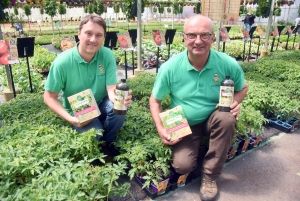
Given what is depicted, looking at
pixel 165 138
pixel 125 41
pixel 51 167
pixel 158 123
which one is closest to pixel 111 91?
pixel 158 123

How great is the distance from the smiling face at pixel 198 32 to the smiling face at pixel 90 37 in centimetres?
79

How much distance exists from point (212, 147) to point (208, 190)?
39 cm

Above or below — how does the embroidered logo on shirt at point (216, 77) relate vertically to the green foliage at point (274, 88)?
above

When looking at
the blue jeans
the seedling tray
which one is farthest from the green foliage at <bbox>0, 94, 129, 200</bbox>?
the seedling tray

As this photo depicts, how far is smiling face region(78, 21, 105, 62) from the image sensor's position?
7.91 feet

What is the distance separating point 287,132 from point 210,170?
1.83 metres

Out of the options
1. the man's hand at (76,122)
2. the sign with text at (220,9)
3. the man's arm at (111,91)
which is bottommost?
the man's hand at (76,122)

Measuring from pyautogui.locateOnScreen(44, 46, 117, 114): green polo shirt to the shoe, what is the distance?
1.30 m

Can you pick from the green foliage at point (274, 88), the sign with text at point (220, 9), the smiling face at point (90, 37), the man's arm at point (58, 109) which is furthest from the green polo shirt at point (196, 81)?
the sign with text at point (220, 9)

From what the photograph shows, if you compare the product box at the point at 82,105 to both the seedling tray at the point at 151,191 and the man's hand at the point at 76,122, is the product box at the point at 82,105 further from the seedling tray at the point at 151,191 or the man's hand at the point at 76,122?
the seedling tray at the point at 151,191

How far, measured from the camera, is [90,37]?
2.44 m

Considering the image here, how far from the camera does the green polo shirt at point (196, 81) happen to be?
2.43 metres

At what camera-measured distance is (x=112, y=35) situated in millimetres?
4691

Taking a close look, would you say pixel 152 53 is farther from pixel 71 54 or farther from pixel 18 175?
pixel 18 175
